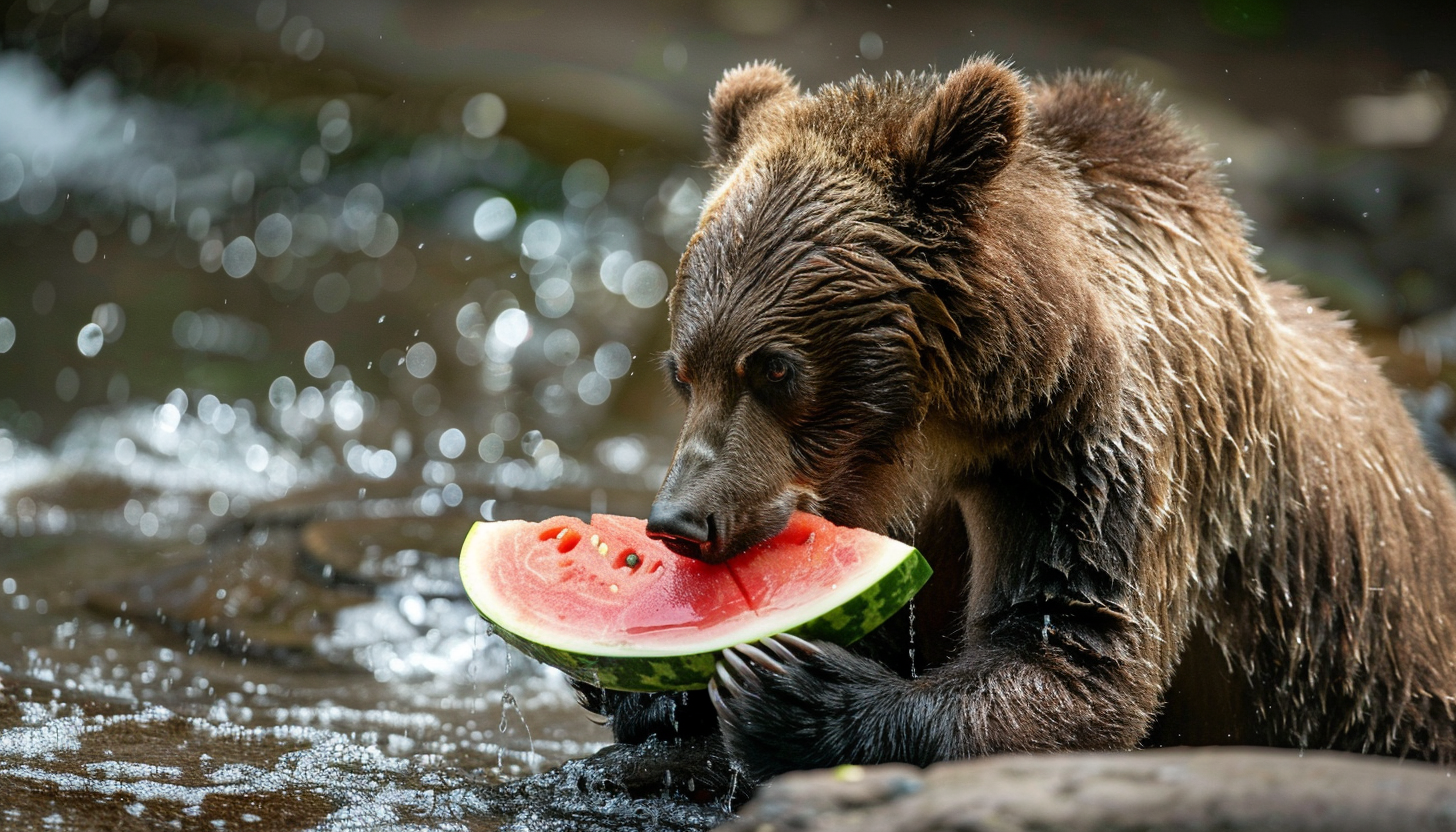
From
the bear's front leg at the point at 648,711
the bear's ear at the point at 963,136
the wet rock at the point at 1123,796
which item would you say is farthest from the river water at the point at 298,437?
the bear's ear at the point at 963,136

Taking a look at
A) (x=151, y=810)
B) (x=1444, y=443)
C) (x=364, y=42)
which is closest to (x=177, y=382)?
(x=364, y=42)

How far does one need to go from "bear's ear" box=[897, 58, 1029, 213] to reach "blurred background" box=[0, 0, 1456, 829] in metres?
1.07

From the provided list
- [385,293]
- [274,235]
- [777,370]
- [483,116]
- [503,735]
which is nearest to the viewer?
[777,370]

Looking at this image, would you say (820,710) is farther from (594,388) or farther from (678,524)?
(594,388)

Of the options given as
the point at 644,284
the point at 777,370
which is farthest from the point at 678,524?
the point at 644,284

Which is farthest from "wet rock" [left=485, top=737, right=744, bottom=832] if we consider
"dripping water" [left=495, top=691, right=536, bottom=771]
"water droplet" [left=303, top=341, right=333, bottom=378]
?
"water droplet" [left=303, top=341, right=333, bottom=378]

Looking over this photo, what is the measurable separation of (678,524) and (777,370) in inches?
21.8

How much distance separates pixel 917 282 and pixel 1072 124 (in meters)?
1.04

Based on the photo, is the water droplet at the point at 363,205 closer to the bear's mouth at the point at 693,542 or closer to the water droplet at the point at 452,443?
the water droplet at the point at 452,443

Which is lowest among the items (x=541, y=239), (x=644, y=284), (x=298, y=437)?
(x=298, y=437)

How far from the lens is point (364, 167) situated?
13.0m

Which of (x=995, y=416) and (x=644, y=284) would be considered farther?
(x=644, y=284)

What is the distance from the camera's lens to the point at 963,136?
3.73m

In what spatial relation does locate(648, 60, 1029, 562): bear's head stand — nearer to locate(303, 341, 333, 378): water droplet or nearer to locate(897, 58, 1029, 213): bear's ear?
locate(897, 58, 1029, 213): bear's ear
